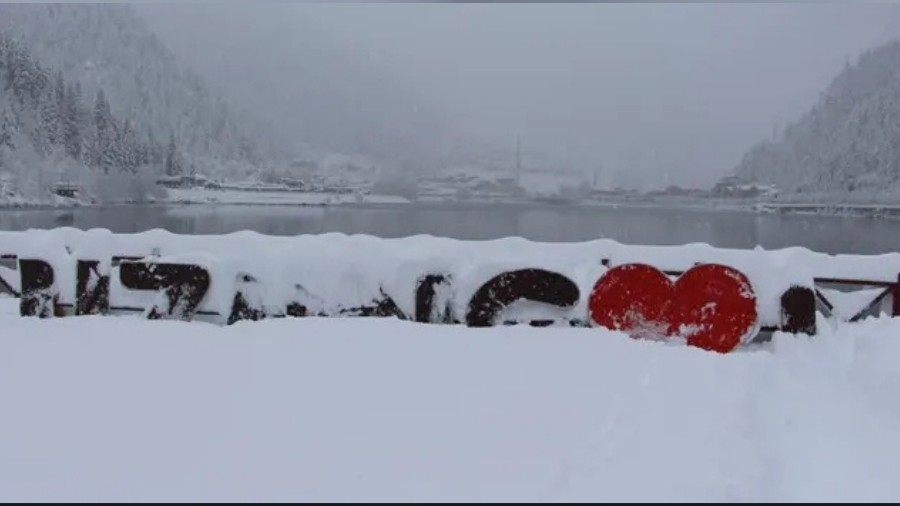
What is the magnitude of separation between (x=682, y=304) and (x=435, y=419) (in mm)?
4429

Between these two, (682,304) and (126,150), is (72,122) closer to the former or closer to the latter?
(126,150)

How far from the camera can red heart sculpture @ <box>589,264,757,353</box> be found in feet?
25.1

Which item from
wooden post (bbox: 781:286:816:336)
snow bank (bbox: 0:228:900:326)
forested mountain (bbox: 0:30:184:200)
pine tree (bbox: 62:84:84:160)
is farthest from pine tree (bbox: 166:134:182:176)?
wooden post (bbox: 781:286:816:336)

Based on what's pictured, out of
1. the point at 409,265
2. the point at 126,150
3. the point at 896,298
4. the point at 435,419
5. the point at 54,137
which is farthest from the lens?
the point at 126,150

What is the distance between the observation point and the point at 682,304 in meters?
7.74

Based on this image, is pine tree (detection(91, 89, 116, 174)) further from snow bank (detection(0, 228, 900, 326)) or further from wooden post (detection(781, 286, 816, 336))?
wooden post (detection(781, 286, 816, 336))

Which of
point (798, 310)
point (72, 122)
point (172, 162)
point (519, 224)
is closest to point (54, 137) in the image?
point (72, 122)

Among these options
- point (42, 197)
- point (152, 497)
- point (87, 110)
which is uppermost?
point (87, 110)

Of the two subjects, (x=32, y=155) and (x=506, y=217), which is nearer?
(x=32, y=155)

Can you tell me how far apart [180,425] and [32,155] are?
43783 mm

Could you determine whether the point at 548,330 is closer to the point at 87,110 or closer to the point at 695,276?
the point at 695,276

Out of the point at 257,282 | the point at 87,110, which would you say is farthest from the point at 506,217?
the point at 257,282

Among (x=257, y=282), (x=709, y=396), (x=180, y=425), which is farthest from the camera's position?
(x=257, y=282)

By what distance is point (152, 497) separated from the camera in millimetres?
3254
